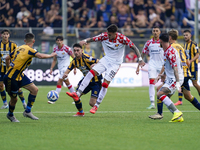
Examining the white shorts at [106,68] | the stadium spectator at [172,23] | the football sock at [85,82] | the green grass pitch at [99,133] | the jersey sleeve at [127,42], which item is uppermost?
the jersey sleeve at [127,42]

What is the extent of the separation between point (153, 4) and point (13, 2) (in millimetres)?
8495

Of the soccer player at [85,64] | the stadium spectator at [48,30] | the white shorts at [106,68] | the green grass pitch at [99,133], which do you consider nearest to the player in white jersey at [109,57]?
the white shorts at [106,68]

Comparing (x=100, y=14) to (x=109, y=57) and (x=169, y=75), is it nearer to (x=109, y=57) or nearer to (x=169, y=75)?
(x=109, y=57)

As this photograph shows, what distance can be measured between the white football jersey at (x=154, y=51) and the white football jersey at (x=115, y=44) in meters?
2.16

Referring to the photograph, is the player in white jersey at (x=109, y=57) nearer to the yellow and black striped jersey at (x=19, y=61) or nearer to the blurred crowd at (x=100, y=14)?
the yellow and black striped jersey at (x=19, y=61)

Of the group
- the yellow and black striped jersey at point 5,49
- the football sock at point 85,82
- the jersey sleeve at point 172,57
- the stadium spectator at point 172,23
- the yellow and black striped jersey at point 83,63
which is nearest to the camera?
the jersey sleeve at point 172,57

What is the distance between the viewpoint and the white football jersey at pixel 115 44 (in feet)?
30.0

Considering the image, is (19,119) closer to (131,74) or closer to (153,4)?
(131,74)

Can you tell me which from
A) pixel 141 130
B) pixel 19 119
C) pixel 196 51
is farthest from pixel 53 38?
pixel 141 130

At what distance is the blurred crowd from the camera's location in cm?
2172

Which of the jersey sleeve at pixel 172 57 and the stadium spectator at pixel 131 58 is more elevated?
the jersey sleeve at pixel 172 57

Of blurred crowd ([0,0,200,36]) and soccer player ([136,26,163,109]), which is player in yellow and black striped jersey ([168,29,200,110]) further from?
blurred crowd ([0,0,200,36])

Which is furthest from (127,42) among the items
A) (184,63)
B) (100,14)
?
(100,14)

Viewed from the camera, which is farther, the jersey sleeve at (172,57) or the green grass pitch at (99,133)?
the jersey sleeve at (172,57)
